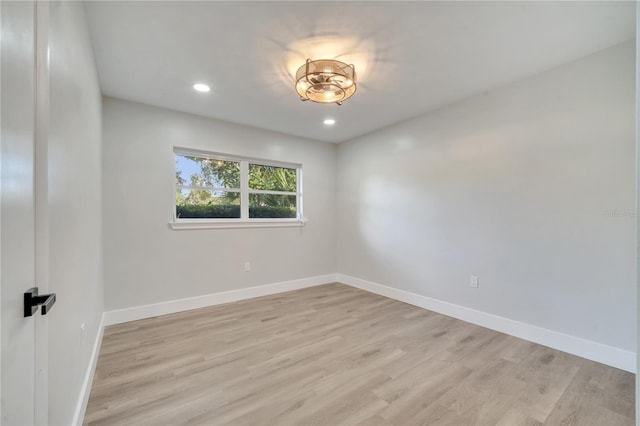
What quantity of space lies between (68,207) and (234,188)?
100 inches

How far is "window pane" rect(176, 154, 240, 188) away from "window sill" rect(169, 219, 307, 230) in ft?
1.67

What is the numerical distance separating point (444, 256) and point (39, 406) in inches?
131

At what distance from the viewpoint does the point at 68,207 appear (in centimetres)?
129

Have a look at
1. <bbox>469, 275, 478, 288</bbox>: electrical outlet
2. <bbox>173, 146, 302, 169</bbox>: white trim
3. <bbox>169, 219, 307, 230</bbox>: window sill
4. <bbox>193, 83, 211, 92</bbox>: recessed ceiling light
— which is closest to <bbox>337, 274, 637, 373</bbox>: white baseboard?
<bbox>469, 275, 478, 288</bbox>: electrical outlet

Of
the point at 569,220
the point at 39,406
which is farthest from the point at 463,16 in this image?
the point at 39,406

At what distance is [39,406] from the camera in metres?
0.81

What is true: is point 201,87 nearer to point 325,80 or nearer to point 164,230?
point 325,80

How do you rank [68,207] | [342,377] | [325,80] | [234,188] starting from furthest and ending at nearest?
[234,188] < [325,80] < [342,377] < [68,207]

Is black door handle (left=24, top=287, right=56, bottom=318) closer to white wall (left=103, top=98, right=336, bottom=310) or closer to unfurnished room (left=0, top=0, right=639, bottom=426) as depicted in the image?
unfurnished room (left=0, top=0, right=639, bottom=426)

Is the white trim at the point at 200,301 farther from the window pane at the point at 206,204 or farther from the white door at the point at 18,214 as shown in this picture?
the white door at the point at 18,214

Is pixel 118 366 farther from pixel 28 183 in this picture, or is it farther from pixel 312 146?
pixel 312 146

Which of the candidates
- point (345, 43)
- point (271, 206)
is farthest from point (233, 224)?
point (345, 43)

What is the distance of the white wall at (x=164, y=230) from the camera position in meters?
2.93

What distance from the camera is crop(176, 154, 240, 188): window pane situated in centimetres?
343
